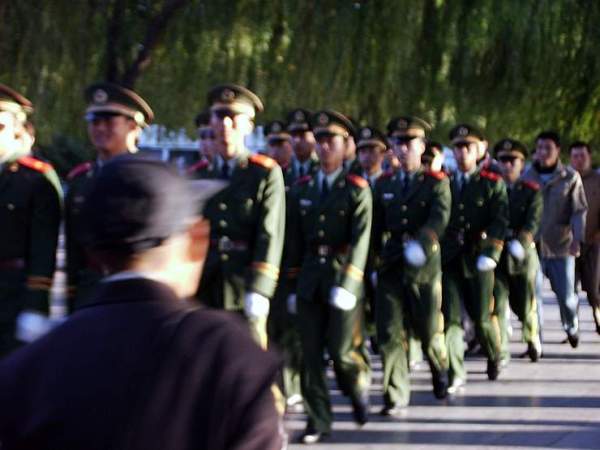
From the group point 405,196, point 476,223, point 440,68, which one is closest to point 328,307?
point 405,196

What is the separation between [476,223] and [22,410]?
866 cm

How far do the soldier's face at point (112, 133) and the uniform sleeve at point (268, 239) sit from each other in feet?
2.35

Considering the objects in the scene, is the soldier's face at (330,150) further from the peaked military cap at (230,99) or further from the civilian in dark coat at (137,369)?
the civilian in dark coat at (137,369)

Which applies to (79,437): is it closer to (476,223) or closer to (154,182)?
(154,182)

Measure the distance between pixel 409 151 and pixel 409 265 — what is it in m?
0.81

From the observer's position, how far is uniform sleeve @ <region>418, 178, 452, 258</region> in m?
9.21

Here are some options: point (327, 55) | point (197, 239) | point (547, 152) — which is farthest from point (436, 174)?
point (197, 239)

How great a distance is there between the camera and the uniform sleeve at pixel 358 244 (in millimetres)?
7922

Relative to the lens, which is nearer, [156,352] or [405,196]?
[156,352]

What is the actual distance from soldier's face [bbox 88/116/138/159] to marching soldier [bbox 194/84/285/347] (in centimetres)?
55

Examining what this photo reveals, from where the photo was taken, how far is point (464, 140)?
1078cm

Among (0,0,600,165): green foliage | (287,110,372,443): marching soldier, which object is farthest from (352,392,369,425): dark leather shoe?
(0,0,600,165): green foliage

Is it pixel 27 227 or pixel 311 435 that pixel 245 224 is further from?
pixel 311 435

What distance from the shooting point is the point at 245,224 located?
700cm
